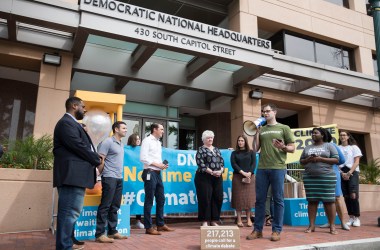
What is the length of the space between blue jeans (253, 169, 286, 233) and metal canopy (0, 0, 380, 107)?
17.2 ft

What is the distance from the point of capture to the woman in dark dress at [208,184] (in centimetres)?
625

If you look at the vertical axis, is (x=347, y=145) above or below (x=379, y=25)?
below

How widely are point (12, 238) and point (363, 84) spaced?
1293 cm

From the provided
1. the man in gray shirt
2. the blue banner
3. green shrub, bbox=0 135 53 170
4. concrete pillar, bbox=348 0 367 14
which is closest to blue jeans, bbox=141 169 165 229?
the man in gray shirt

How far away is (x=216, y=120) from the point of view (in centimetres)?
1483

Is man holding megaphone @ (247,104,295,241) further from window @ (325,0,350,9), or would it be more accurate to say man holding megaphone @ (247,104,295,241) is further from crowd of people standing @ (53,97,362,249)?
window @ (325,0,350,9)

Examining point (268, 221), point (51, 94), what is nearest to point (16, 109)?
point (51, 94)

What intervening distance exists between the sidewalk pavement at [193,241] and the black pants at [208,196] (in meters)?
0.42

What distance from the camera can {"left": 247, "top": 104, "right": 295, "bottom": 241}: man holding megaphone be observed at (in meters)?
5.02

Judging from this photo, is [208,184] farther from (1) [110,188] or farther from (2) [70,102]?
(2) [70,102]

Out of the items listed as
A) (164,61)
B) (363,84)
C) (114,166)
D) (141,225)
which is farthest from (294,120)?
(114,166)

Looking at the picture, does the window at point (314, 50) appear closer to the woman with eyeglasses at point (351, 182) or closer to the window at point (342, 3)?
the window at point (342, 3)

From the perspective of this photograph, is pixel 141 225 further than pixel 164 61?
No

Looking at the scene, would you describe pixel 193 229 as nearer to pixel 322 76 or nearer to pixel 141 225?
pixel 141 225
